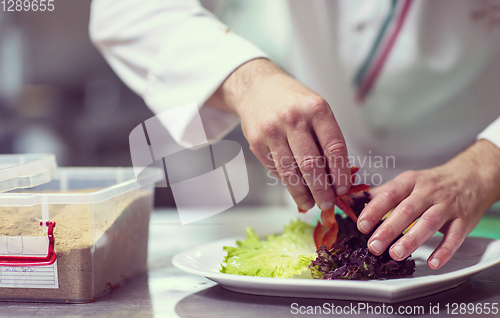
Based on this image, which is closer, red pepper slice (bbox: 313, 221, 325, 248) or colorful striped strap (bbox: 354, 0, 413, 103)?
red pepper slice (bbox: 313, 221, 325, 248)

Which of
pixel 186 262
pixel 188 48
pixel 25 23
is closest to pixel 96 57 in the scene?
pixel 25 23

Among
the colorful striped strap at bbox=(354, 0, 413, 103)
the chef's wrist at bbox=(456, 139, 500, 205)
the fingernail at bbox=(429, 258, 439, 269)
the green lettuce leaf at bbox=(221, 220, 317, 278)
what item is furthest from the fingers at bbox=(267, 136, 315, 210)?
the colorful striped strap at bbox=(354, 0, 413, 103)

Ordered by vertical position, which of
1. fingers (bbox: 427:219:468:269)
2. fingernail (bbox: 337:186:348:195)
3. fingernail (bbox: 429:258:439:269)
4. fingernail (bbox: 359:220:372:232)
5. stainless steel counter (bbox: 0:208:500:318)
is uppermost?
fingernail (bbox: 337:186:348:195)

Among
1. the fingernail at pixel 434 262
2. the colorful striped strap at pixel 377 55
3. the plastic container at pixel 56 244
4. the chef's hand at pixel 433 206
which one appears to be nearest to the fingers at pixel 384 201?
the chef's hand at pixel 433 206

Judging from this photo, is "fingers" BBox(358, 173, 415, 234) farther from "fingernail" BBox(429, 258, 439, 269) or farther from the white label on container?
the white label on container

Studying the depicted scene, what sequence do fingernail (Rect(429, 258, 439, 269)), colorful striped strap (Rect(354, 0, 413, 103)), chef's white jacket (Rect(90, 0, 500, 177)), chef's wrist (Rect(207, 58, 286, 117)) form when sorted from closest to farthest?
fingernail (Rect(429, 258, 439, 269)), chef's wrist (Rect(207, 58, 286, 117)), chef's white jacket (Rect(90, 0, 500, 177)), colorful striped strap (Rect(354, 0, 413, 103))

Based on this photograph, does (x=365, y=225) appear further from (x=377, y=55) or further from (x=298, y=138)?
(x=377, y=55)

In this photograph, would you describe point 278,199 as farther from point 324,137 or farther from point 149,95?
point 324,137

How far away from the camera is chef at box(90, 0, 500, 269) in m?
0.64

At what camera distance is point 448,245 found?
2.14ft

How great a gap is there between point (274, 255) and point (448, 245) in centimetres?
29

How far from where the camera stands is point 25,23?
2203 mm

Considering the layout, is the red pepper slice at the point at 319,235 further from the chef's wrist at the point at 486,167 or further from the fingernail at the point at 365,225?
the chef's wrist at the point at 486,167

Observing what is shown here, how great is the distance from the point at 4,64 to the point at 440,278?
249 cm
